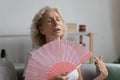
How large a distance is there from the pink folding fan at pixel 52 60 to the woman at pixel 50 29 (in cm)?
13

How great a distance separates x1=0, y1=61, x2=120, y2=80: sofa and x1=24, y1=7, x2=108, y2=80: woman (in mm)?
182

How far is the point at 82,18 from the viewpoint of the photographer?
211 cm

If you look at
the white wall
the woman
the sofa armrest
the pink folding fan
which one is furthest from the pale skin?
the white wall

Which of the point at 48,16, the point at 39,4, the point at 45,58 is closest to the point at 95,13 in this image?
the point at 39,4

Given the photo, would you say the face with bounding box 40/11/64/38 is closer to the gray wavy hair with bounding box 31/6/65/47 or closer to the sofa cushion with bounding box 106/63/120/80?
the gray wavy hair with bounding box 31/6/65/47

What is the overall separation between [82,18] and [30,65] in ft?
3.18

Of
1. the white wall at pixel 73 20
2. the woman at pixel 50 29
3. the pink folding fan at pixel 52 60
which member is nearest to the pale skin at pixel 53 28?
the woman at pixel 50 29

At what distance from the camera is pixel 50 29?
1.47 metres

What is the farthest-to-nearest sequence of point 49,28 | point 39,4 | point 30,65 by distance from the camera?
point 39,4
point 49,28
point 30,65

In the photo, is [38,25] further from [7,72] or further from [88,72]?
[88,72]

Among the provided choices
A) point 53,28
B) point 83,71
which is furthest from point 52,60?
point 83,71

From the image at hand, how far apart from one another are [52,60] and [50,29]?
25 centimetres

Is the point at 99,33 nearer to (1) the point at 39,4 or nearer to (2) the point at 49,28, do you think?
(1) the point at 39,4

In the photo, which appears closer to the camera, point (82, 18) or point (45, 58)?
point (45, 58)
